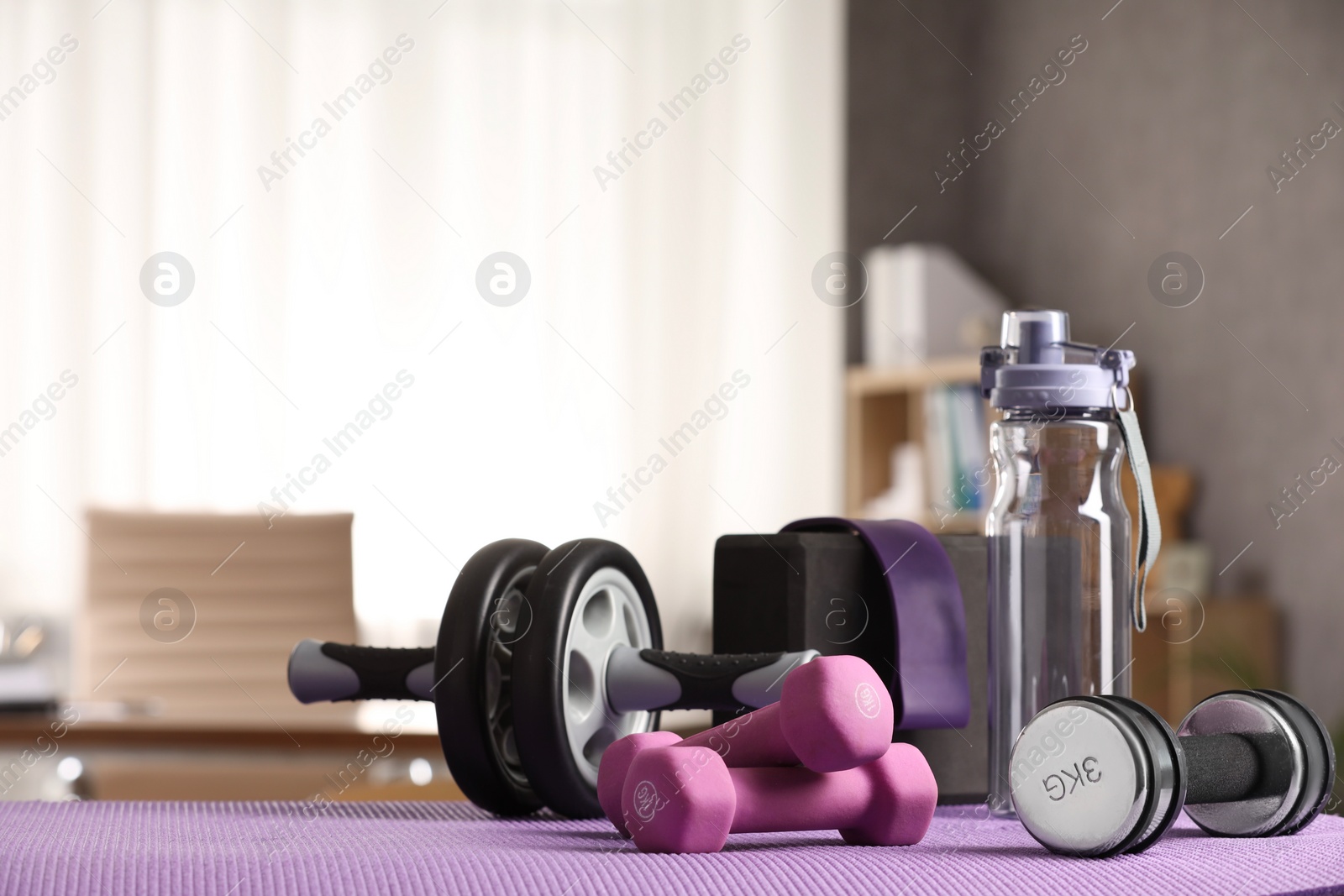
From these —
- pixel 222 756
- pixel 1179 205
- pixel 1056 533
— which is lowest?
pixel 222 756

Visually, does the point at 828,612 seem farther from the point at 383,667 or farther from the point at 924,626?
the point at 383,667

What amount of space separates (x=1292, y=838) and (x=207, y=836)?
1.60 feet

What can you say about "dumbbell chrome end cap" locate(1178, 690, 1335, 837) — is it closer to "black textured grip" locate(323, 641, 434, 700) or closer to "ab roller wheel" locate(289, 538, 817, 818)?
"ab roller wheel" locate(289, 538, 817, 818)

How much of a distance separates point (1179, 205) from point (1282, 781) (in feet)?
9.93

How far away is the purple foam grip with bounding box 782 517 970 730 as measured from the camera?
0.74 metres

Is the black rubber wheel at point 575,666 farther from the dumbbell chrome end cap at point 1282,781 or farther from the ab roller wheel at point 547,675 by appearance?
the dumbbell chrome end cap at point 1282,781

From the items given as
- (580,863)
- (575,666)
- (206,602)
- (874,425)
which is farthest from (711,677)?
(874,425)

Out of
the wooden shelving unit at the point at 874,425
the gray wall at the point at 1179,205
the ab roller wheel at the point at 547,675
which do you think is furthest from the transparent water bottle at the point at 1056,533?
the wooden shelving unit at the point at 874,425

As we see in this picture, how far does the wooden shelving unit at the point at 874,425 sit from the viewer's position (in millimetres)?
3719

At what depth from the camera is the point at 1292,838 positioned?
23.4 inches

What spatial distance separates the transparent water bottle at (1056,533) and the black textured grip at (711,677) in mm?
143

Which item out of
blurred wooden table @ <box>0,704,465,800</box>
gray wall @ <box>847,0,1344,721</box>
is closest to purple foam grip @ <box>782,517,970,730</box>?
blurred wooden table @ <box>0,704,465,800</box>

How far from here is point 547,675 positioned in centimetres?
63

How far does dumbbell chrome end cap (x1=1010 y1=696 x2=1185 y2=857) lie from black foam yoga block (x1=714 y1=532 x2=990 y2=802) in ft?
0.64
